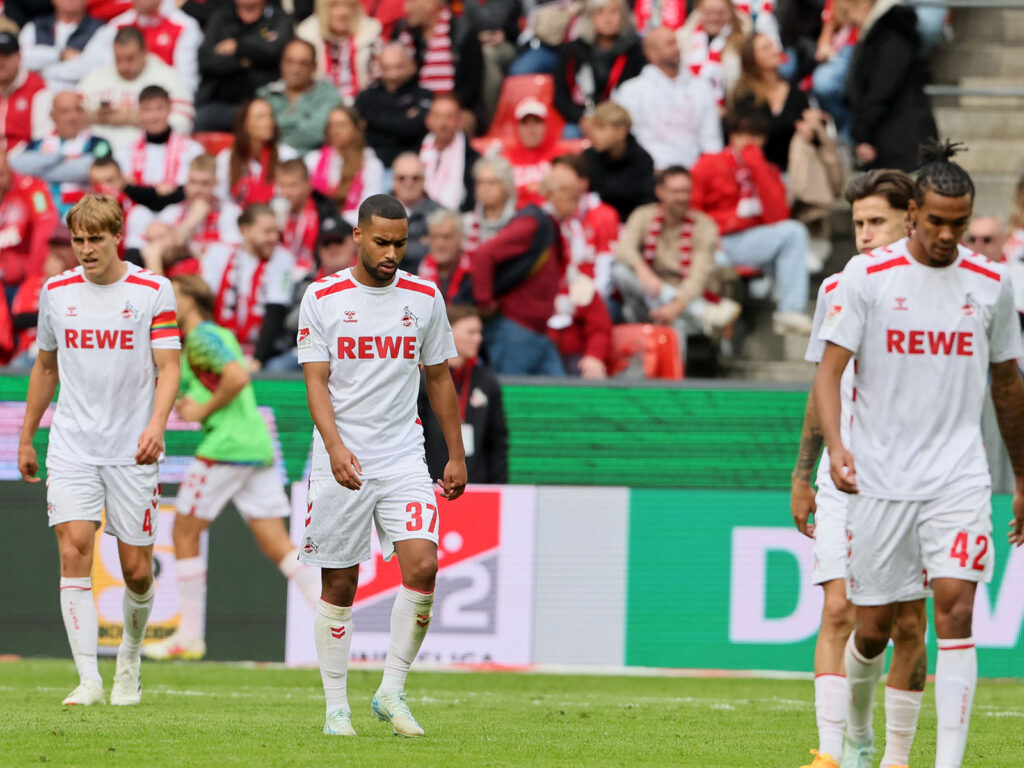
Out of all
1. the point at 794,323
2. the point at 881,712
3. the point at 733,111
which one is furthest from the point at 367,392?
the point at 733,111

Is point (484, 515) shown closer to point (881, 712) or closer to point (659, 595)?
point (659, 595)

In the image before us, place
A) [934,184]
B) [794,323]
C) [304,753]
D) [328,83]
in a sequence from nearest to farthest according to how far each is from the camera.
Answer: [934,184] < [304,753] < [794,323] < [328,83]

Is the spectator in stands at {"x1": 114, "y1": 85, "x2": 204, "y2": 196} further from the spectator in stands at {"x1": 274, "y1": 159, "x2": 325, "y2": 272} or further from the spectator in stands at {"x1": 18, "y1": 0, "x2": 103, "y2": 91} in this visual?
the spectator in stands at {"x1": 18, "y1": 0, "x2": 103, "y2": 91}

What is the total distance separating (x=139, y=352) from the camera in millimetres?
8383

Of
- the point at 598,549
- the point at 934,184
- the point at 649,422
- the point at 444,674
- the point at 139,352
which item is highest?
the point at 934,184

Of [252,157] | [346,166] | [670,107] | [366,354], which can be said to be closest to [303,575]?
[346,166]

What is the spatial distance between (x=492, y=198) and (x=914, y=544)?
7.74 m

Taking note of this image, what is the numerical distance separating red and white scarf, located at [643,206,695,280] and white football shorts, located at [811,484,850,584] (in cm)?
648

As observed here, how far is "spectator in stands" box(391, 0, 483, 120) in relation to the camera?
50.1ft

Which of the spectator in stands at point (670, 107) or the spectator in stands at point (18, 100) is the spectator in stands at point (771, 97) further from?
the spectator in stands at point (18, 100)

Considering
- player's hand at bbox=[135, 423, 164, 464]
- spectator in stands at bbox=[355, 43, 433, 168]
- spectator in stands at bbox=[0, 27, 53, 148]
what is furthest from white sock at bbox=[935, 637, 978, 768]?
spectator in stands at bbox=[0, 27, 53, 148]

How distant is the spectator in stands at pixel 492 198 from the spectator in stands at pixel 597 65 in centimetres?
171

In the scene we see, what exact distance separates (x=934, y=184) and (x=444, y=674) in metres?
6.57

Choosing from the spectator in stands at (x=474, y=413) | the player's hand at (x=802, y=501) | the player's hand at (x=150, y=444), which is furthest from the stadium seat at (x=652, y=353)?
the player's hand at (x=802, y=501)
